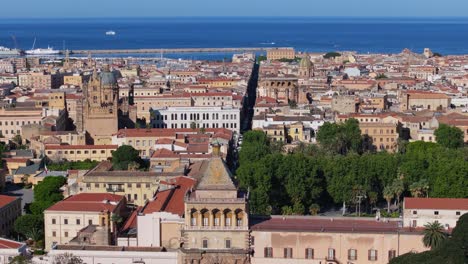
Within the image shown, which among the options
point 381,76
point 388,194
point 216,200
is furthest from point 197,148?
point 381,76

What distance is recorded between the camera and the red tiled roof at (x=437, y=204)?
34.2 m

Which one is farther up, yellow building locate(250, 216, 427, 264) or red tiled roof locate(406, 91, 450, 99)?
red tiled roof locate(406, 91, 450, 99)

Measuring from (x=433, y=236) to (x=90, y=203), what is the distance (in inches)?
626

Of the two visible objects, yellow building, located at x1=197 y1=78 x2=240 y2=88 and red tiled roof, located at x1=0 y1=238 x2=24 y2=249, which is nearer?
red tiled roof, located at x1=0 y1=238 x2=24 y2=249

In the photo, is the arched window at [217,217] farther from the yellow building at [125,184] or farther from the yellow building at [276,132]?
the yellow building at [276,132]

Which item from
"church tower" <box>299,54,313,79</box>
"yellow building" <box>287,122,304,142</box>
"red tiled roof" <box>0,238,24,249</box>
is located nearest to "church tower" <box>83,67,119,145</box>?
"yellow building" <box>287,122,304,142</box>

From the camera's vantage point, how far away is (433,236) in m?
29.7

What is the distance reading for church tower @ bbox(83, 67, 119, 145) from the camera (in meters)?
66.5

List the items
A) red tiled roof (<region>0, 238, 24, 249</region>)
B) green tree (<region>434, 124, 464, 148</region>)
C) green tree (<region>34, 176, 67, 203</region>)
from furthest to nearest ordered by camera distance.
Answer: green tree (<region>434, 124, 464, 148</region>)
green tree (<region>34, 176, 67, 203</region>)
red tiled roof (<region>0, 238, 24, 249</region>)

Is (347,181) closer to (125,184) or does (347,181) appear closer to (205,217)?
(125,184)

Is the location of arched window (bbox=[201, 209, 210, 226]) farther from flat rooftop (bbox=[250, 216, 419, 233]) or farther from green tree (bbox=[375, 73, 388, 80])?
green tree (bbox=[375, 73, 388, 80])

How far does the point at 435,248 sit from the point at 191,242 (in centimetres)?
851

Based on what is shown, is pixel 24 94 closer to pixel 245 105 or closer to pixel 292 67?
pixel 245 105

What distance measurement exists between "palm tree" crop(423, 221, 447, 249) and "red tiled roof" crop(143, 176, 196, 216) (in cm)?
943
